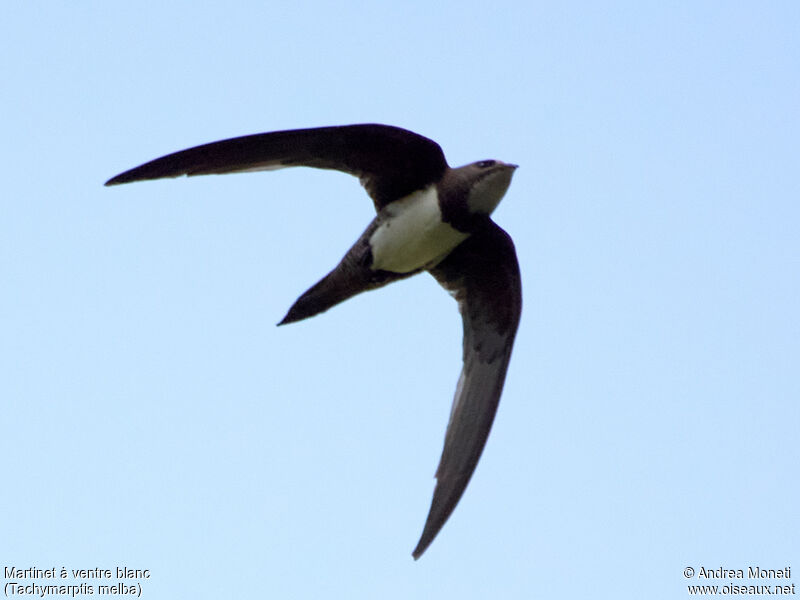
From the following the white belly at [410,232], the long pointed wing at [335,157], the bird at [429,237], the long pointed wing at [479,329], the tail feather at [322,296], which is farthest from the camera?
the long pointed wing at [479,329]

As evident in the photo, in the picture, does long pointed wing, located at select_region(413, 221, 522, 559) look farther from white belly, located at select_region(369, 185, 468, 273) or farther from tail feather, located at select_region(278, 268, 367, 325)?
tail feather, located at select_region(278, 268, 367, 325)

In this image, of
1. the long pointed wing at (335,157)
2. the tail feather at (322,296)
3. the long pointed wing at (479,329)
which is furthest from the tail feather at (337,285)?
the long pointed wing at (479,329)

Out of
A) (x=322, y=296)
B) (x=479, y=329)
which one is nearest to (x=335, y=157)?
(x=322, y=296)

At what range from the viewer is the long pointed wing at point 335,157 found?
22.9 feet

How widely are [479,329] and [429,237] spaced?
3.34ft

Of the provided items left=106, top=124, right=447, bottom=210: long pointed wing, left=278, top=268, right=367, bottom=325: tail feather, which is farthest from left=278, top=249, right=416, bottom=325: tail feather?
left=106, top=124, right=447, bottom=210: long pointed wing

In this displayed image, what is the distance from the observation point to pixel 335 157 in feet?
24.8

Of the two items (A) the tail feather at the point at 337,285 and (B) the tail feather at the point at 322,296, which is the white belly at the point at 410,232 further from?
(B) the tail feather at the point at 322,296

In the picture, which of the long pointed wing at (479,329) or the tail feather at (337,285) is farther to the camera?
the long pointed wing at (479,329)

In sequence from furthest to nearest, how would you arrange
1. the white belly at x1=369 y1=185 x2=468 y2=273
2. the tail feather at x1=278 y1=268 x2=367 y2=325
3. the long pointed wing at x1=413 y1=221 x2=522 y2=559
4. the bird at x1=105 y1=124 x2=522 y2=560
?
1. the long pointed wing at x1=413 y1=221 x2=522 y2=559
2. the tail feather at x1=278 y1=268 x2=367 y2=325
3. the white belly at x1=369 y1=185 x2=468 y2=273
4. the bird at x1=105 y1=124 x2=522 y2=560

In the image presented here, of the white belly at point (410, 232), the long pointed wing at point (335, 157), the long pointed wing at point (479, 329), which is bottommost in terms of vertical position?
the long pointed wing at point (479, 329)

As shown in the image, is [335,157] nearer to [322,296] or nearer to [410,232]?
[410,232]

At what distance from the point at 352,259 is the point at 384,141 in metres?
0.86

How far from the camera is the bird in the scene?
7.25 m
